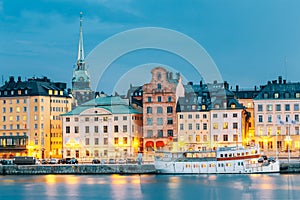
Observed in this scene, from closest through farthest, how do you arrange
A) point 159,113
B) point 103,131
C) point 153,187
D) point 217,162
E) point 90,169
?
1. point 153,187
2. point 217,162
3. point 90,169
4. point 159,113
5. point 103,131

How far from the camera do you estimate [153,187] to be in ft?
295

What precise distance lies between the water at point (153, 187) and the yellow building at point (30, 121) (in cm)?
2980

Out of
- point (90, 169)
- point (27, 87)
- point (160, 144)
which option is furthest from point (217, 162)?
point (27, 87)

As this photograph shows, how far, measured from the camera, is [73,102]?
15538cm

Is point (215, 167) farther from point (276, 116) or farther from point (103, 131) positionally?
point (103, 131)

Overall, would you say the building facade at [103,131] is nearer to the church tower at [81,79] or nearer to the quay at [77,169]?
the quay at [77,169]

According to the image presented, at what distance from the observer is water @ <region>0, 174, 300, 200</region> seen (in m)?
82.1

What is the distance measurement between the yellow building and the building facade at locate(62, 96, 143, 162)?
625 centimetres

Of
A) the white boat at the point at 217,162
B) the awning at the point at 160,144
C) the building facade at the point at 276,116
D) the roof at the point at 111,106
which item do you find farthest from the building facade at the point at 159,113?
the white boat at the point at 217,162

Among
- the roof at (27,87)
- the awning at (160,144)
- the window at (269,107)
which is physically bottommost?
the awning at (160,144)

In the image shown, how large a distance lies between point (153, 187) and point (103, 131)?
41639 mm

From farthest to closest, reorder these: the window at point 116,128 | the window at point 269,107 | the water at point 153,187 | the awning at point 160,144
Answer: the window at point 116,128, the awning at point 160,144, the window at point 269,107, the water at point 153,187

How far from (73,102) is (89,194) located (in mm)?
71790

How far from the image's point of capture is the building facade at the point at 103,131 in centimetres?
12925
